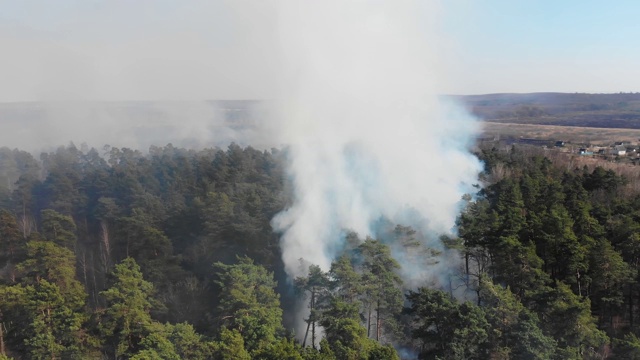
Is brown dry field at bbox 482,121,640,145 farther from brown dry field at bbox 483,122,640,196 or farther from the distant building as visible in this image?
the distant building

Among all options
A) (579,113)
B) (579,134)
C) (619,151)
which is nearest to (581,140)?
(579,134)

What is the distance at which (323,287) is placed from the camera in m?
16.9

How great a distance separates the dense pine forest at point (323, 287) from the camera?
1305 centimetres

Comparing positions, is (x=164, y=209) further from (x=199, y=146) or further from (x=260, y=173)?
(x=199, y=146)

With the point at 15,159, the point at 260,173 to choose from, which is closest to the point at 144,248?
the point at 260,173

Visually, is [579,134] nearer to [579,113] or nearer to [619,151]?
[619,151]

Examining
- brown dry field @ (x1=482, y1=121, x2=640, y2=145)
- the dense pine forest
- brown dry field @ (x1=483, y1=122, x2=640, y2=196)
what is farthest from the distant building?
the dense pine forest

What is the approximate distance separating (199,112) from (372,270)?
353 ft

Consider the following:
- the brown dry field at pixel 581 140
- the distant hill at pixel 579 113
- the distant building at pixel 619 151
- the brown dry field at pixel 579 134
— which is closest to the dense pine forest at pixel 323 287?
the brown dry field at pixel 581 140

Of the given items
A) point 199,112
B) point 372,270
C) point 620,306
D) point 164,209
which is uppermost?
point 199,112

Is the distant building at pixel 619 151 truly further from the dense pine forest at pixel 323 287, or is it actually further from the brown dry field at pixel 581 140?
the dense pine forest at pixel 323 287

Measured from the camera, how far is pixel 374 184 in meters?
30.0

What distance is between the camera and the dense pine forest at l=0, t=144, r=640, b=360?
13055 mm

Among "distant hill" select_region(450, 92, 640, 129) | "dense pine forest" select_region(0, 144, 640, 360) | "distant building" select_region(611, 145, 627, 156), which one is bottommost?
"dense pine forest" select_region(0, 144, 640, 360)
